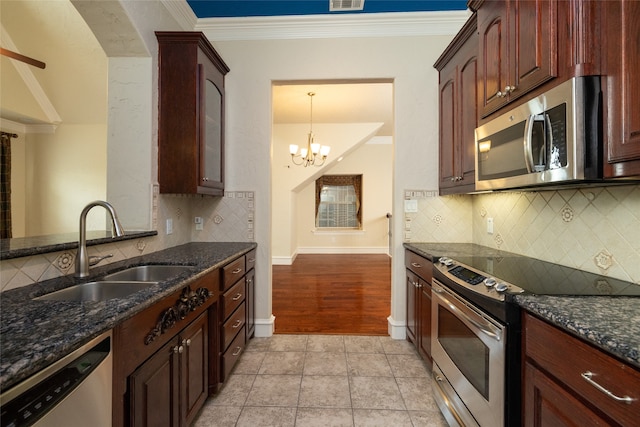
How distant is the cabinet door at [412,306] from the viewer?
7.60 ft

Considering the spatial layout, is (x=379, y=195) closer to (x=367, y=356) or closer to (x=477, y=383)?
(x=367, y=356)

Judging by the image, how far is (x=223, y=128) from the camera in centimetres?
263

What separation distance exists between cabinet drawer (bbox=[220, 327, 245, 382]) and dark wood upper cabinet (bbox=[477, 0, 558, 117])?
2275 mm

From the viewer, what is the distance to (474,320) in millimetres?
1328

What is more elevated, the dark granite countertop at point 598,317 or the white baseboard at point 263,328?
the dark granite countertop at point 598,317

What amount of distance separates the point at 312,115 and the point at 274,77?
8.42 feet

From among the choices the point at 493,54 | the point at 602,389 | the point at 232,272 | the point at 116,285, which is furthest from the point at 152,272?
the point at 493,54

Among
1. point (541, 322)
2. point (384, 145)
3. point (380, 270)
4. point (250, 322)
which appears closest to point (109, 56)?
point (250, 322)

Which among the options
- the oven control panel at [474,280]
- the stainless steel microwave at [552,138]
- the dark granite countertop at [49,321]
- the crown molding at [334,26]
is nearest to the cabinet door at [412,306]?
the oven control panel at [474,280]

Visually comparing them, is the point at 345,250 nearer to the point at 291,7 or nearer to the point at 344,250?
→ the point at 344,250

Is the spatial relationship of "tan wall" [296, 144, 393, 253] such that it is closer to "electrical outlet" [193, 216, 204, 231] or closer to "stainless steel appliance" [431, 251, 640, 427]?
"electrical outlet" [193, 216, 204, 231]

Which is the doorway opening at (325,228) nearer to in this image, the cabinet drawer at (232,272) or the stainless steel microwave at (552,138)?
the cabinet drawer at (232,272)

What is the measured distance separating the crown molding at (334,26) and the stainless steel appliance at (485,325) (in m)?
2.19

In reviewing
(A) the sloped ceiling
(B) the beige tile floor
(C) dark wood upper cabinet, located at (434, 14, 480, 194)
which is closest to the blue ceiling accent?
(C) dark wood upper cabinet, located at (434, 14, 480, 194)
